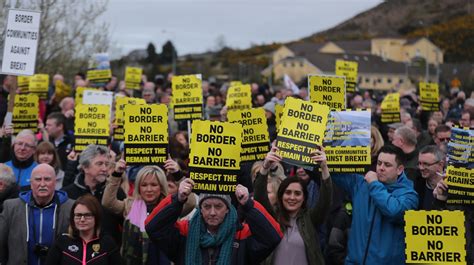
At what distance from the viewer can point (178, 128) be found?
48.9ft

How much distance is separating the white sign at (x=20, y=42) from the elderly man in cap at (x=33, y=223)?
2862 mm

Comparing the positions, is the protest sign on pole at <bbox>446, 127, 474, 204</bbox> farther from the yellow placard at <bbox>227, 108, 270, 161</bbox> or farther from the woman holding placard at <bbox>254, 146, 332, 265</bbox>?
the yellow placard at <bbox>227, 108, 270, 161</bbox>

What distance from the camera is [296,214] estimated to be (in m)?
7.00

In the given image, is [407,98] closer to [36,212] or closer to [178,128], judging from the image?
[178,128]

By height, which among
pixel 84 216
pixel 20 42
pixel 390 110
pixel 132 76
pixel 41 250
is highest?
pixel 132 76

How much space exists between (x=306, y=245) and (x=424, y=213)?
1136 mm

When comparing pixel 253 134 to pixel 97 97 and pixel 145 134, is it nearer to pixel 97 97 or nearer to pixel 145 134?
pixel 145 134

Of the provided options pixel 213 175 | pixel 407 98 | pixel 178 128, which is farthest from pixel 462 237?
pixel 407 98

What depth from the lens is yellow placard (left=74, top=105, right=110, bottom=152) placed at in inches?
416

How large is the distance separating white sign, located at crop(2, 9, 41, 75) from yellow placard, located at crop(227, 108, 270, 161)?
2823 mm

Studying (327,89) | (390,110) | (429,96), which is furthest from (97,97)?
(429,96)

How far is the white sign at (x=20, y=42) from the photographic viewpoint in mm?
9766

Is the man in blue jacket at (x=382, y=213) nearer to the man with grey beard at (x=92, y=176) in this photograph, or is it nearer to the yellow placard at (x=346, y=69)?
the man with grey beard at (x=92, y=176)

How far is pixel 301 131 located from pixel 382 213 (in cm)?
106
